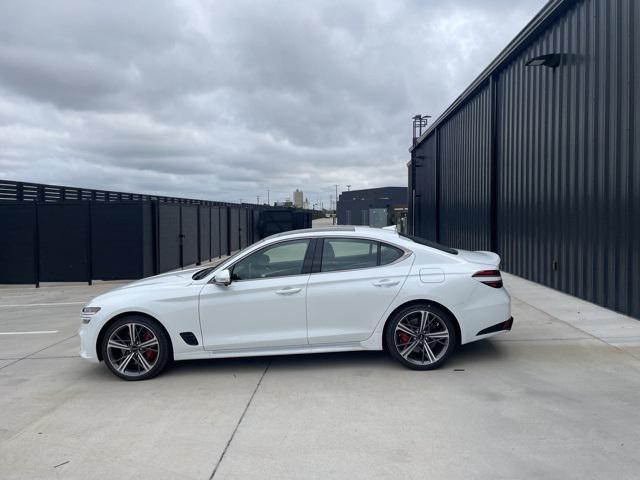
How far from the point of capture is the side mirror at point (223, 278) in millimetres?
5477

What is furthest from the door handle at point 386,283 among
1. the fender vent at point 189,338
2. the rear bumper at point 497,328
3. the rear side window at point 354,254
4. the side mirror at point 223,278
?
the fender vent at point 189,338

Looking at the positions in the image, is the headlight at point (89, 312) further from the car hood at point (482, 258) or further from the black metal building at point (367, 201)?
the black metal building at point (367, 201)

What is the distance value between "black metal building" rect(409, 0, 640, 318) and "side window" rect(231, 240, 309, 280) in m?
5.05

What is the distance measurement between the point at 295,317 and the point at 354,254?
96 cm

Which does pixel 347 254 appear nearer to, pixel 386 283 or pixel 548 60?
pixel 386 283

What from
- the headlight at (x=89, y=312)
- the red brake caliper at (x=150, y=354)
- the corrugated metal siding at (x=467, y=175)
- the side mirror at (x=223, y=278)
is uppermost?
the corrugated metal siding at (x=467, y=175)

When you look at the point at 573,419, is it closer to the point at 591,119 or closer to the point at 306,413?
the point at 306,413

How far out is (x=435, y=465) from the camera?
140 inches

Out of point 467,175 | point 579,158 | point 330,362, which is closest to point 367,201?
point 467,175

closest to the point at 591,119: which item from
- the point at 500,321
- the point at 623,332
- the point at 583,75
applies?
the point at 583,75

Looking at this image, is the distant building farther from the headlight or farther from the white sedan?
the headlight

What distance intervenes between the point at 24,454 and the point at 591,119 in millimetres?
9121

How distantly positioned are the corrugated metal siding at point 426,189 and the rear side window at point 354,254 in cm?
1967

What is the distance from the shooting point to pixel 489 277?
5.66 m
